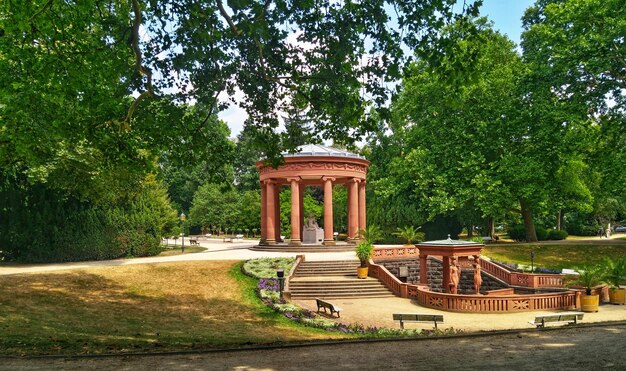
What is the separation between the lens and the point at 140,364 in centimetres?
912

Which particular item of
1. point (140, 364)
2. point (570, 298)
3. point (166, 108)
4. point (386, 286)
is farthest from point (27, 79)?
point (570, 298)

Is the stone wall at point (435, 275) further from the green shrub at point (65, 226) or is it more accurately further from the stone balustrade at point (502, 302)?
the green shrub at point (65, 226)

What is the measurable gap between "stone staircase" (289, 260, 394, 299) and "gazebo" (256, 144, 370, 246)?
29.2 feet

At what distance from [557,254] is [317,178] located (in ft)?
59.5

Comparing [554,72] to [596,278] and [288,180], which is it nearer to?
[596,278]

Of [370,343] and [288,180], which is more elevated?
[288,180]

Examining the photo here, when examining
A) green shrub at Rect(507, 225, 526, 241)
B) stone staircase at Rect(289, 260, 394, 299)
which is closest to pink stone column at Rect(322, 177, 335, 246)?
stone staircase at Rect(289, 260, 394, 299)

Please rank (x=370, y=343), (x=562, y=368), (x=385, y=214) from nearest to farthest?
(x=562, y=368)
(x=370, y=343)
(x=385, y=214)

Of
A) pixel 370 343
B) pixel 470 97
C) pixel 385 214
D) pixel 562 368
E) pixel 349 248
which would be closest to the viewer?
pixel 562 368

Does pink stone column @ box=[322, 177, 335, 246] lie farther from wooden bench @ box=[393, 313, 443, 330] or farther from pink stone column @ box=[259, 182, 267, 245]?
wooden bench @ box=[393, 313, 443, 330]

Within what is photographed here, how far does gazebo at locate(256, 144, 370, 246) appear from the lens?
122 feet

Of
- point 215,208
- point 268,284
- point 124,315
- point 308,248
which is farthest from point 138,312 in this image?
point 215,208

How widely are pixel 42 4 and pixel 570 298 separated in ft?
71.8

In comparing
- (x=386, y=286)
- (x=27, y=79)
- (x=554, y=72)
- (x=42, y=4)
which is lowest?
(x=386, y=286)
